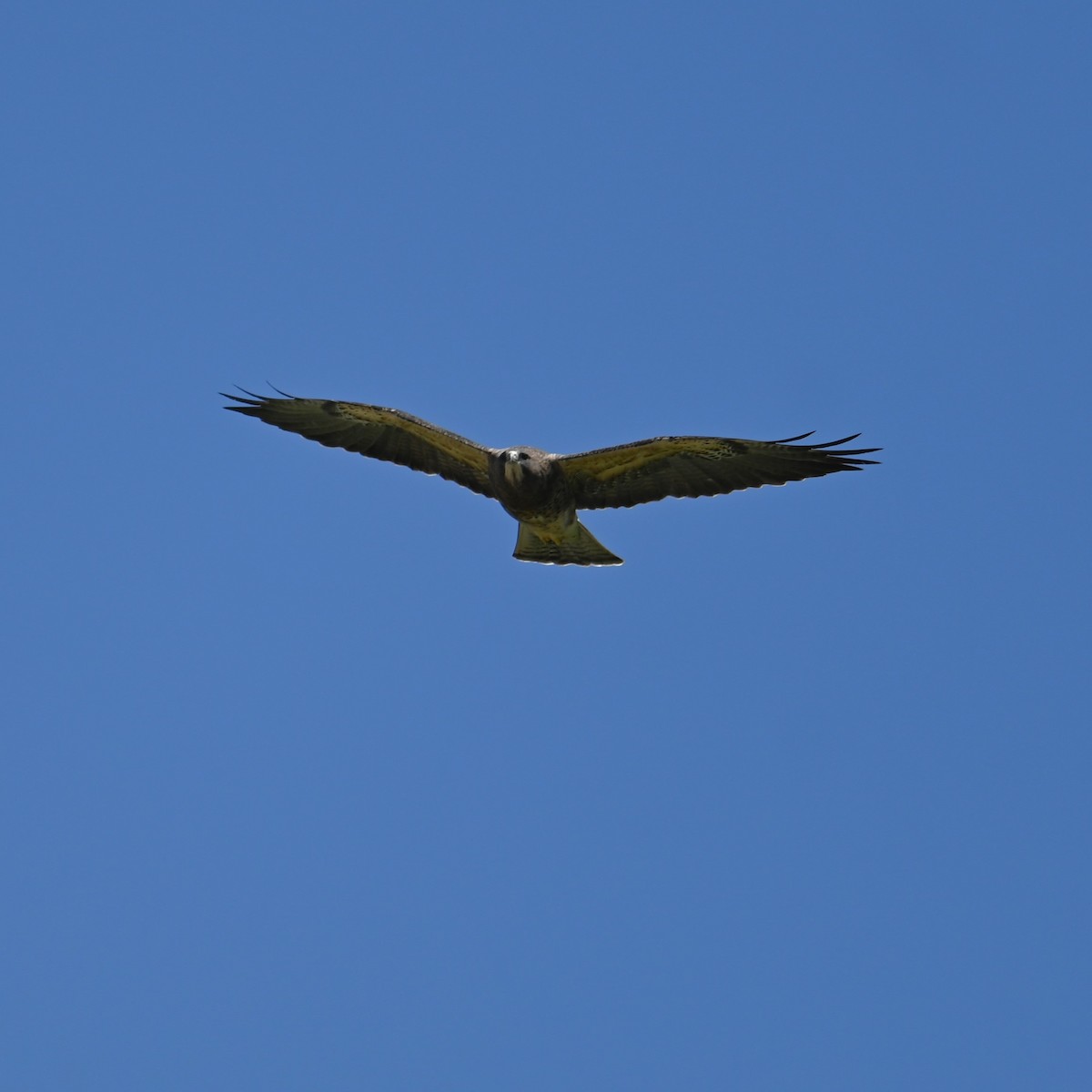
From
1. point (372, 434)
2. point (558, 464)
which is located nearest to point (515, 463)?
point (558, 464)

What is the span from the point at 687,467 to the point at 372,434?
12.1ft

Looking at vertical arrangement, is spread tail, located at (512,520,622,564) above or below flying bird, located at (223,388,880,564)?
below

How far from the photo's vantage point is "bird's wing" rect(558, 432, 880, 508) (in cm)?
1764

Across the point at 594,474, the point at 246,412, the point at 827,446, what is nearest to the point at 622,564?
the point at 594,474

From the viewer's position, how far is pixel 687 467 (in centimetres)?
1822

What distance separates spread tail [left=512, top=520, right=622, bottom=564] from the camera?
18.7 m

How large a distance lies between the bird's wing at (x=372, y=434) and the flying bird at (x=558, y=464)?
10 mm

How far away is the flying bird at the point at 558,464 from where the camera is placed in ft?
58.0

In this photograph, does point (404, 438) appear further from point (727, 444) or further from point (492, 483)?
point (727, 444)

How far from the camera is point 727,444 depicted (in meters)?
17.7

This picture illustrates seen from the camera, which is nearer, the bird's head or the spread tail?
the bird's head

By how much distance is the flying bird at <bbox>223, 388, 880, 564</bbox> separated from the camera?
17.7m

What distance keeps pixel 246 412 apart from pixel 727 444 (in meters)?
5.58

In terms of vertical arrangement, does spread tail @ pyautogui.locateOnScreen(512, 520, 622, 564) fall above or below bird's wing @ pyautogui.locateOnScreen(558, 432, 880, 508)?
below
